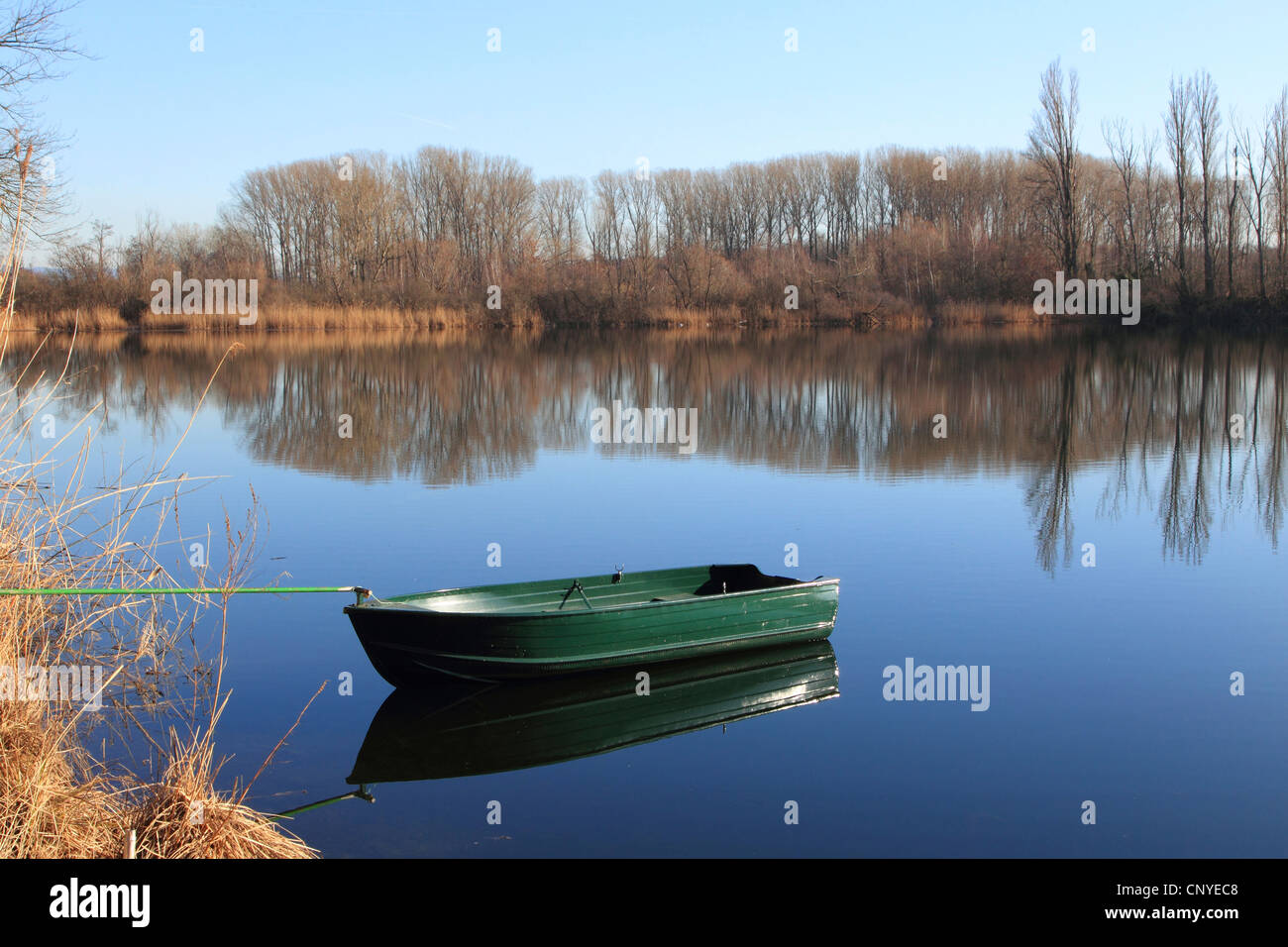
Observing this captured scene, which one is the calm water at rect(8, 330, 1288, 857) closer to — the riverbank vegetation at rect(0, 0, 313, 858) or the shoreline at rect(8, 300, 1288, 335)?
the riverbank vegetation at rect(0, 0, 313, 858)

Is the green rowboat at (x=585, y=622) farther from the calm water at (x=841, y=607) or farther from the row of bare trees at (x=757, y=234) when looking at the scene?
the row of bare trees at (x=757, y=234)

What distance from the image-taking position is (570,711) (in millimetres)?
8430

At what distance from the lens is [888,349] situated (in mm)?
39250

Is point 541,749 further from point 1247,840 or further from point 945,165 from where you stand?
point 945,165

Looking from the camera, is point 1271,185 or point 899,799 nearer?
point 899,799

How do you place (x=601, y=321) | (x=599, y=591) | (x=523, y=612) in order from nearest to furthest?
1. (x=523, y=612)
2. (x=599, y=591)
3. (x=601, y=321)

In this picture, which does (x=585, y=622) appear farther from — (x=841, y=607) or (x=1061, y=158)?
(x=1061, y=158)

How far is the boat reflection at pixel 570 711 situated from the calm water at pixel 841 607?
0.12 feet

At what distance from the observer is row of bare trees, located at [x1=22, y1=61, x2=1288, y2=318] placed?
1983 inches

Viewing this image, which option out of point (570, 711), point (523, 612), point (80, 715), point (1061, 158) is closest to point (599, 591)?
point (523, 612)

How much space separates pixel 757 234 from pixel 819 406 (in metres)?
51.8
